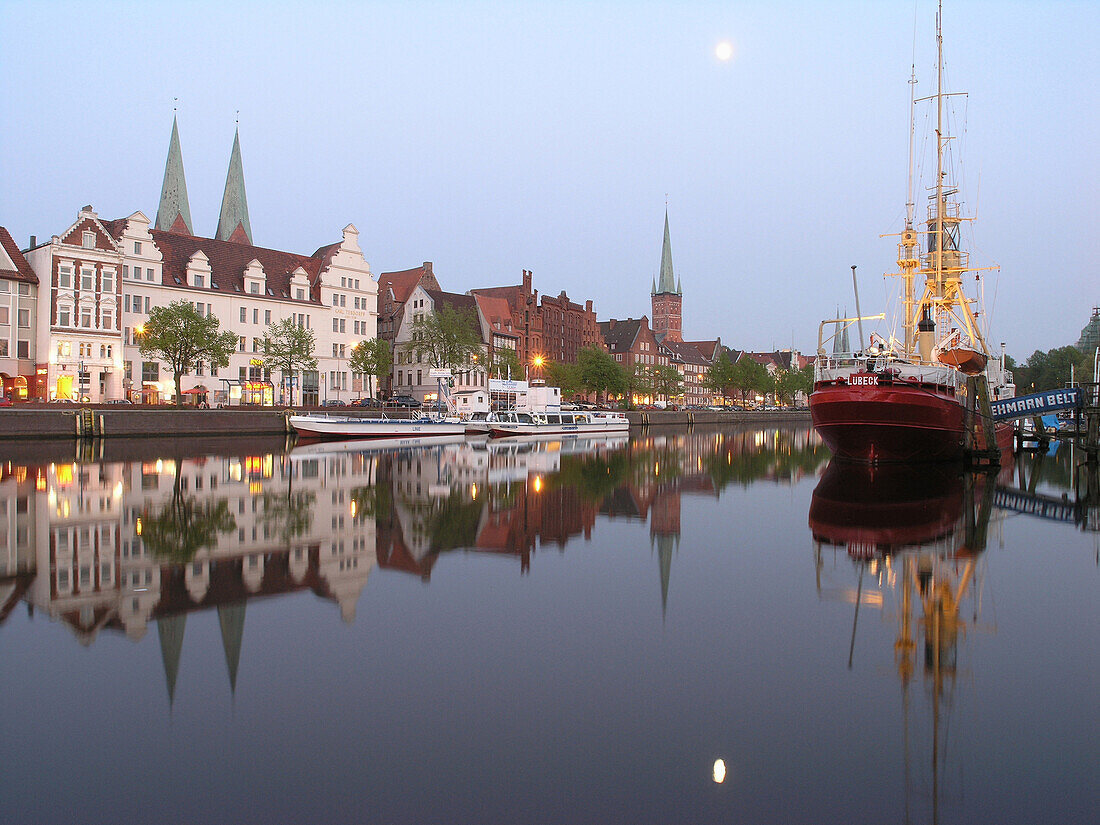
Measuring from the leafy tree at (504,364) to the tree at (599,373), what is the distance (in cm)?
921

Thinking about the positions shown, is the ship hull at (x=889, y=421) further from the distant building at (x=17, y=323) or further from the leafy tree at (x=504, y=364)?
the leafy tree at (x=504, y=364)

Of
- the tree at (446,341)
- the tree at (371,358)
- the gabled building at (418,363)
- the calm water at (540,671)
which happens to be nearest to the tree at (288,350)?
the tree at (371,358)

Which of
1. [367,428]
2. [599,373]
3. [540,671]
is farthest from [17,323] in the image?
[540,671]

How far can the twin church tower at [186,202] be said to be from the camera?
107 metres

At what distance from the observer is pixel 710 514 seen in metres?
18.8

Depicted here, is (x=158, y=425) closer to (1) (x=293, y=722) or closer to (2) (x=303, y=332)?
(2) (x=303, y=332)

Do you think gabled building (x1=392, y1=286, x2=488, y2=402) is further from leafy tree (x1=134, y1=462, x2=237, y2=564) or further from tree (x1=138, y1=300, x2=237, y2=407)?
leafy tree (x1=134, y1=462, x2=237, y2=564)

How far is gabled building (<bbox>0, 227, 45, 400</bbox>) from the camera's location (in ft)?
191

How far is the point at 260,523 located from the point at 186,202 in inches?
Result: 4275

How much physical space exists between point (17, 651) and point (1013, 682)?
29.2 feet

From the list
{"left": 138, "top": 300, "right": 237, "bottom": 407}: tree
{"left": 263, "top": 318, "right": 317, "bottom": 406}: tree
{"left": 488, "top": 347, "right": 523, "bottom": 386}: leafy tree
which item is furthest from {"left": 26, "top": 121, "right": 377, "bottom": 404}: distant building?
{"left": 488, "top": 347, "right": 523, "bottom": 386}: leafy tree

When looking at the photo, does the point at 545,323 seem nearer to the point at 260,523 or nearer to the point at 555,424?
the point at 555,424

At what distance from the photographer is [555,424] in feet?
223

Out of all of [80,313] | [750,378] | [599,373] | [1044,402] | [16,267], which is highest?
[16,267]
